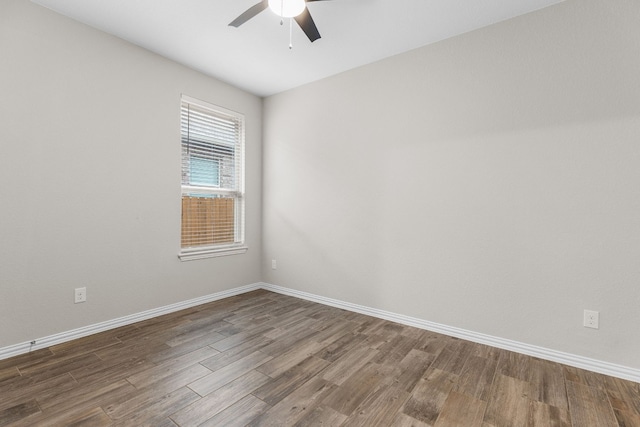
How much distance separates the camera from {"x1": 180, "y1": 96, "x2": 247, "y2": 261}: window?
3.28 m

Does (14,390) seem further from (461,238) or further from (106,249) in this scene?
(461,238)

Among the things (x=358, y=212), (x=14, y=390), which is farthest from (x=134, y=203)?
(x=358, y=212)

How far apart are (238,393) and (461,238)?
2.11m

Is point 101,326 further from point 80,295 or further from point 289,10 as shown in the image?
point 289,10

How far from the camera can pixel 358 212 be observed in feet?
10.4

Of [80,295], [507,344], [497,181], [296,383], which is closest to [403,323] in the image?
[507,344]

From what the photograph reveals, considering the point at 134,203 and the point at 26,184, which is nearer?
the point at 26,184

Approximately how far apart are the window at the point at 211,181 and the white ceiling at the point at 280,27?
0.60 m

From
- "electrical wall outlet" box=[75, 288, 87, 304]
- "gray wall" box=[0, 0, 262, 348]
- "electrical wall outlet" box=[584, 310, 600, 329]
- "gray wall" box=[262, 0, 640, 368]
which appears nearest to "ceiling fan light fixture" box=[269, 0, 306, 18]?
"gray wall" box=[262, 0, 640, 368]

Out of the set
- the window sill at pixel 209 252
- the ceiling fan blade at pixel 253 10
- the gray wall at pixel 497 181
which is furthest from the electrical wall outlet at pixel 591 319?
the window sill at pixel 209 252

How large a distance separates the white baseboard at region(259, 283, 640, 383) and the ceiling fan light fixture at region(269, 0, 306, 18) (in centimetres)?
272

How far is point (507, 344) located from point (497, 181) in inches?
51.9

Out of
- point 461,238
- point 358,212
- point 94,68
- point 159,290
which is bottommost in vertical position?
point 159,290

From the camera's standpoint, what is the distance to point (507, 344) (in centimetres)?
232
